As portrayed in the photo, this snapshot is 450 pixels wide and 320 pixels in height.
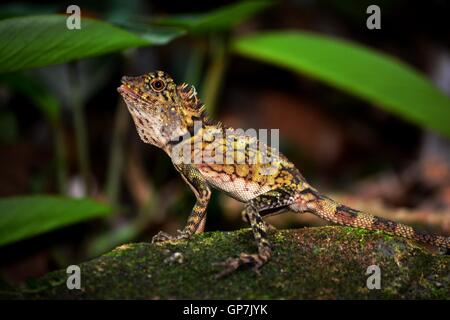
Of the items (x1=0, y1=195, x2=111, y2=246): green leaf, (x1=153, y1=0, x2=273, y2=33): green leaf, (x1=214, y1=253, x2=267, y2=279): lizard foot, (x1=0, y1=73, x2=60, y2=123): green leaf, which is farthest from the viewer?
(x1=0, y1=73, x2=60, y2=123): green leaf

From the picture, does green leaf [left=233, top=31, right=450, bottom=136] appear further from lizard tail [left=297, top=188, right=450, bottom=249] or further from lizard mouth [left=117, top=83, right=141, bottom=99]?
lizard mouth [left=117, top=83, right=141, bottom=99]

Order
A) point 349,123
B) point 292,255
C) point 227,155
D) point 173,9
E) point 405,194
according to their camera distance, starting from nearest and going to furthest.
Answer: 1. point 292,255
2. point 227,155
3. point 405,194
4. point 173,9
5. point 349,123

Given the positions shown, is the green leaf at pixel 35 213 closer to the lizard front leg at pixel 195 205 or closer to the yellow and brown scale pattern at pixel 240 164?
the lizard front leg at pixel 195 205

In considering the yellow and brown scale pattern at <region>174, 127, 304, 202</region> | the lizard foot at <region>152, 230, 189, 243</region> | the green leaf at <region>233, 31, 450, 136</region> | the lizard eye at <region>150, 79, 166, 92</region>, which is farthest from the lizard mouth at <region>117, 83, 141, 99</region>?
the green leaf at <region>233, 31, 450, 136</region>

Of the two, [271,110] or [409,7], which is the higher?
[409,7]
